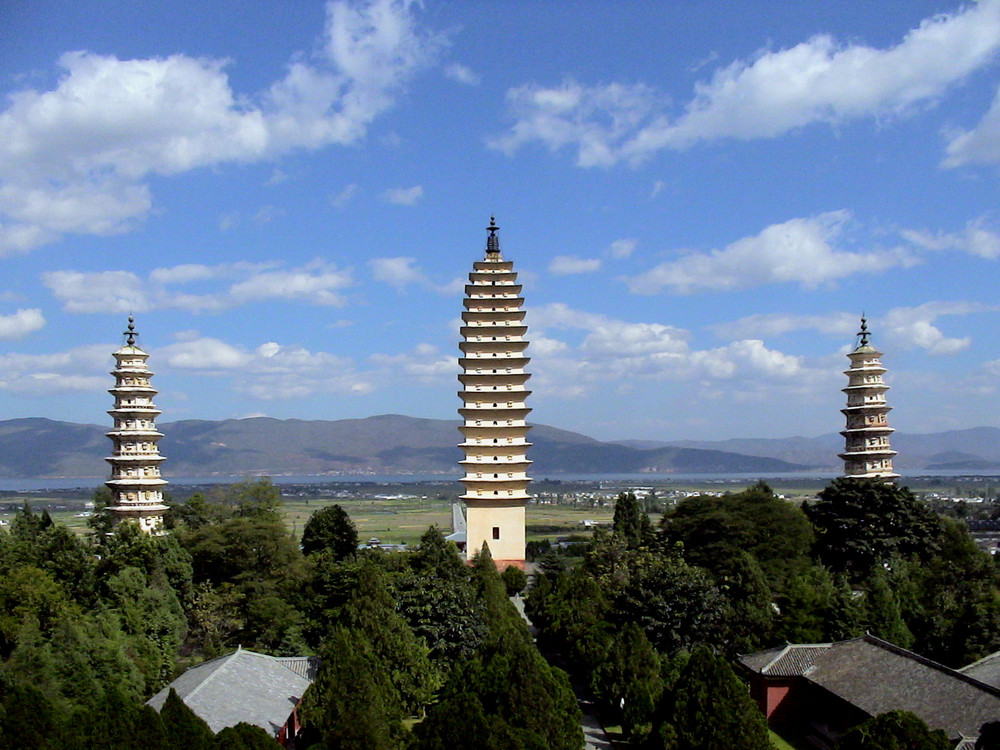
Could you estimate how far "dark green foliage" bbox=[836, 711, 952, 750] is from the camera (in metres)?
15.9

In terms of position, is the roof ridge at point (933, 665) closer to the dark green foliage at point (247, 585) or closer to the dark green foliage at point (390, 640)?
the dark green foliage at point (390, 640)

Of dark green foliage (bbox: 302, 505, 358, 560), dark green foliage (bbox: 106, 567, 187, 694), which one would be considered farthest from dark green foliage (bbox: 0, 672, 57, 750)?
dark green foliage (bbox: 302, 505, 358, 560)

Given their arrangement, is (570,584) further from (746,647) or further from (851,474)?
(851,474)

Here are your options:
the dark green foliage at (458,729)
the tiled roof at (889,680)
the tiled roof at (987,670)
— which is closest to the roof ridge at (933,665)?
the tiled roof at (889,680)

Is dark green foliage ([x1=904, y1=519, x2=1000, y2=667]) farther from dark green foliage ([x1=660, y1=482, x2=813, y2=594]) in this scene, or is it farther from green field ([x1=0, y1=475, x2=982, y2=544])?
green field ([x1=0, y1=475, x2=982, y2=544])

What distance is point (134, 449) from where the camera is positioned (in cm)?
4269

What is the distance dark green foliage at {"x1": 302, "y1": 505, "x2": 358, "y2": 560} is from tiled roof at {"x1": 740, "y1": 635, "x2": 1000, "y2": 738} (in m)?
18.2

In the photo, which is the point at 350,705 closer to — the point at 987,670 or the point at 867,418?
the point at 987,670

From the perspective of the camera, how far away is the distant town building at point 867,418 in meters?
44.4

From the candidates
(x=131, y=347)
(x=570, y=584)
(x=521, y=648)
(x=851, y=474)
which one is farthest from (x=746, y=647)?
(x=131, y=347)

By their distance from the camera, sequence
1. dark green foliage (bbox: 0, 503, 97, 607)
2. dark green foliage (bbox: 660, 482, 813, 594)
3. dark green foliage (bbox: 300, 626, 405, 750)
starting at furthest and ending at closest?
dark green foliage (bbox: 660, 482, 813, 594) → dark green foliage (bbox: 0, 503, 97, 607) → dark green foliage (bbox: 300, 626, 405, 750)

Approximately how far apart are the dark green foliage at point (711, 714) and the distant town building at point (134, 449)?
28.1 metres

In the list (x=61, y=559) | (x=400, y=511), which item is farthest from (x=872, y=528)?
(x=400, y=511)

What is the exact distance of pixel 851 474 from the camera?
45.0 meters
